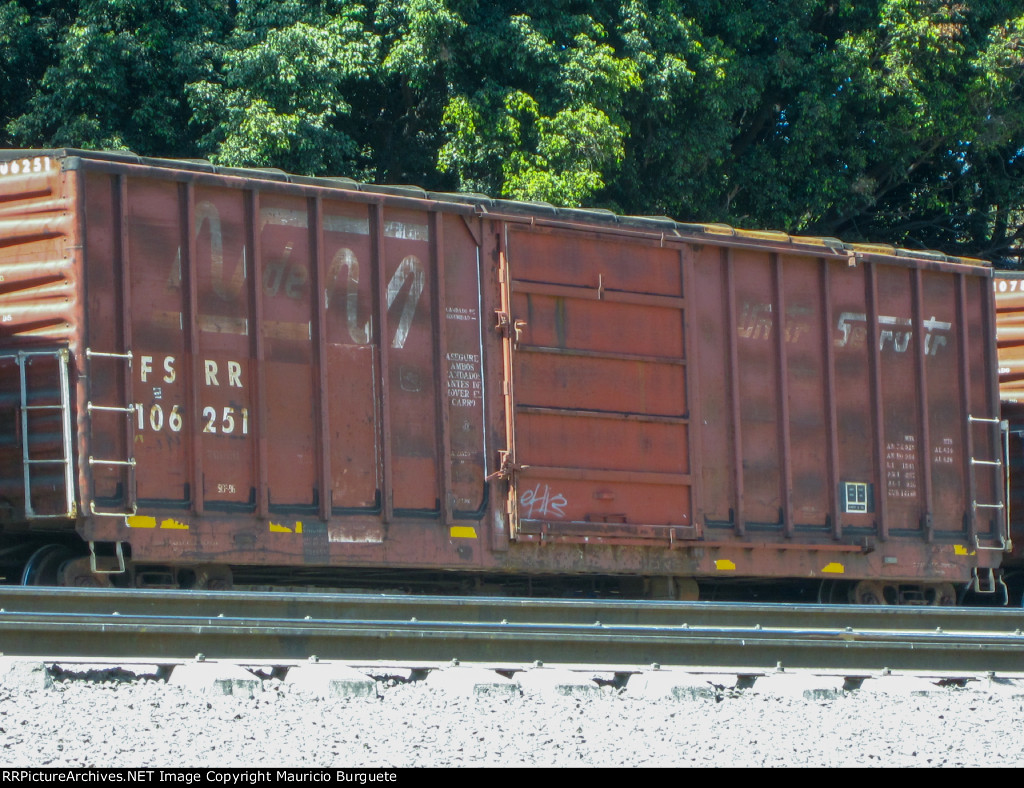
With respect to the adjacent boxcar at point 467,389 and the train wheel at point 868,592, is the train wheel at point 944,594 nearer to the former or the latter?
the adjacent boxcar at point 467,389

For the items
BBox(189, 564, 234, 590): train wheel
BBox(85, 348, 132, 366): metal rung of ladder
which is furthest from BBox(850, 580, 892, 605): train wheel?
BBox(85, 348, 132, 366): metal rung of ladder

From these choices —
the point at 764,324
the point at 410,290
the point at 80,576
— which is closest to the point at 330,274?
the point at 410,290

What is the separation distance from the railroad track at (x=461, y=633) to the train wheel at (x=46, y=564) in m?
1.74

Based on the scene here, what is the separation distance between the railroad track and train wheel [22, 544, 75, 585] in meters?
1.74

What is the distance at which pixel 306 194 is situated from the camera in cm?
992

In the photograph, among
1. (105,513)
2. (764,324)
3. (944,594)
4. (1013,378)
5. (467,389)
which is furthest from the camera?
(1013,378)

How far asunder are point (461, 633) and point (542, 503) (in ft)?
11.2

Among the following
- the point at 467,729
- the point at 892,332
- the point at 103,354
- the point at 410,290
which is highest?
the point at 410,290

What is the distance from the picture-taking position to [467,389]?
10461 millimetres

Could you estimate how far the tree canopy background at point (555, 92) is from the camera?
18.8 meters

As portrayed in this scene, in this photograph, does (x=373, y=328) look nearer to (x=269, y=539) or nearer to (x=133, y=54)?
(x=269, y=539)

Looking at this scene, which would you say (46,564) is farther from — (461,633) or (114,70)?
(114,70)

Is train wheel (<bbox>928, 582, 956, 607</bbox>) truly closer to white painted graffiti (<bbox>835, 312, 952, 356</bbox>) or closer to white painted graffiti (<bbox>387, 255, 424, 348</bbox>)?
white painted graffiti (<bbox>835, 312, 952, 356</bbox>)

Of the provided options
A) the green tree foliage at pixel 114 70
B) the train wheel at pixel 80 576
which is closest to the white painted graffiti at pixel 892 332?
the train wheel at pixel 80 576
